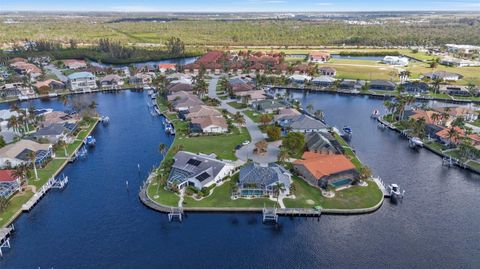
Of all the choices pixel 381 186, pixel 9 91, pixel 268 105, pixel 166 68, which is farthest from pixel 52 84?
pixel 381 186

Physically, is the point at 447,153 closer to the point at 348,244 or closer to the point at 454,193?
the point at 454,193

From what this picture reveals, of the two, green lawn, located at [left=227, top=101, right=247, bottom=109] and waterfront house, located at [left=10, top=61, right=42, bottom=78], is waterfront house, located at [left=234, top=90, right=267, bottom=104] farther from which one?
waterfront house, located at [left=10, top=61, right=42, bottom=78]

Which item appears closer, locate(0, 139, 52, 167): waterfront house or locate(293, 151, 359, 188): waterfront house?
locate(293, 151, 359, 188): waterfront house

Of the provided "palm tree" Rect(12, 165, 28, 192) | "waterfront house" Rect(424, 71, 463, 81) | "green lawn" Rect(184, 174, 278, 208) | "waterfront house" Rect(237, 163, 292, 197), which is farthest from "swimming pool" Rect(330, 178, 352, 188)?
"waterfront house" Rect(424, 71, 463, 81)

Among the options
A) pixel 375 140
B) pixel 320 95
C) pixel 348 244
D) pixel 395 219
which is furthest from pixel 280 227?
pixel 320 95

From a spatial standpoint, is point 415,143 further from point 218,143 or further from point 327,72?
point 327,72

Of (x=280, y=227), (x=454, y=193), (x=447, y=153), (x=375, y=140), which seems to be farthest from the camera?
(x=375, y=140)

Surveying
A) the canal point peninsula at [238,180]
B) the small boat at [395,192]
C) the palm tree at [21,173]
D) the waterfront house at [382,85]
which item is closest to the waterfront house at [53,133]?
the canal point peninsula at [238,180]
